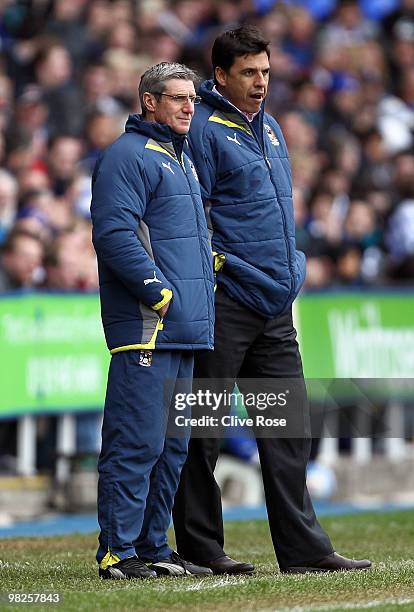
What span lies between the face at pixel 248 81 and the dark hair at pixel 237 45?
0.07 feet

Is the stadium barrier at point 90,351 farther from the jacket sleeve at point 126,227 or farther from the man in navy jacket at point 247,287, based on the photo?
the jacket sleeve at point 126,227

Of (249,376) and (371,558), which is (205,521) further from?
(371,558)

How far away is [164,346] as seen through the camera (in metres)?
6.67

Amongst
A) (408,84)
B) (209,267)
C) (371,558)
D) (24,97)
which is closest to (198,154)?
(209,267)

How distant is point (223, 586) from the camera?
6.50m

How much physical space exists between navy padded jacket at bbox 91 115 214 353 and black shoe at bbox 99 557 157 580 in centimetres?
94

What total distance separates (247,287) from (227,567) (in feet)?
4.31

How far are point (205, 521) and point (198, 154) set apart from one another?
5.65ft

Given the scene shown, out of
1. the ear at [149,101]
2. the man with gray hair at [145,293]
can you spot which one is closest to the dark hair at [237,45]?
the man with gray hair at [145,293]

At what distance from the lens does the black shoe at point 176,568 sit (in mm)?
6887

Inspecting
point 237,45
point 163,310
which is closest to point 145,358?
point 163,310

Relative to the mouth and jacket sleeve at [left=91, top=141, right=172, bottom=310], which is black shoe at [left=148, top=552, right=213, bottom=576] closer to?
jacket sleeve at [left=91, top=141, right=172, bottom=310]

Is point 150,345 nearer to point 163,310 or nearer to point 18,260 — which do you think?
point 163,310

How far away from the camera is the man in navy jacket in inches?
277
